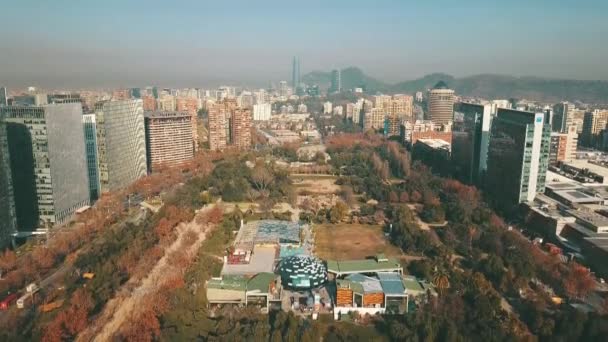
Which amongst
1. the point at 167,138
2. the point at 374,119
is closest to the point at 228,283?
the point at 167,138

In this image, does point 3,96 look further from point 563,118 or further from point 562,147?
point 563,118

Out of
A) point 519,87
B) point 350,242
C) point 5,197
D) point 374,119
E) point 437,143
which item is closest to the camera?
point 5,197

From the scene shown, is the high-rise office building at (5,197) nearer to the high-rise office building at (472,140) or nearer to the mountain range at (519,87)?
the high-rise office building at (472,140)

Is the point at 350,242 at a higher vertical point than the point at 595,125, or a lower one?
lower

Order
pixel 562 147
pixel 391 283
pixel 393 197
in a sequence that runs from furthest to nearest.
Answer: pixel 562 147 < pixel 393 197 < pixel 391 283

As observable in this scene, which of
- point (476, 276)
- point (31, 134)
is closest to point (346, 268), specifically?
point (476, 276)

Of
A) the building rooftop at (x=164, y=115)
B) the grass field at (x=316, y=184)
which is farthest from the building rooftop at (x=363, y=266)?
the building rooftop at (x=164, y=115)

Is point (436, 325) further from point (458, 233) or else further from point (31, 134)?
point (31, 134)

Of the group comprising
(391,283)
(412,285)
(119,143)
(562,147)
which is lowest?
(412,285)
